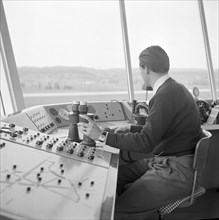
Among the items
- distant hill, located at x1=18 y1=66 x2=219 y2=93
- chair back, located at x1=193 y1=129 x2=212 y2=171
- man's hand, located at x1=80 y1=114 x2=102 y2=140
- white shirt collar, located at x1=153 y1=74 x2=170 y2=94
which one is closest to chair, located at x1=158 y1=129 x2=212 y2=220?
chair back, located at x1=193 y1=129 x2=212 y2=171

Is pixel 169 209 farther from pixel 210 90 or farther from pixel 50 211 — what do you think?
pixel 210 90

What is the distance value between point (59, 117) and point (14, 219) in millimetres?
1622

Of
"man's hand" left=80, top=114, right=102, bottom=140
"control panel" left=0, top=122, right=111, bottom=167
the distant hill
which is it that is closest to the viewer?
"control panel" left=0, top=122, right=111, bottom=167

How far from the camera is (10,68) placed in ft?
9.46

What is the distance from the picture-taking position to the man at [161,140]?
4.71 feet

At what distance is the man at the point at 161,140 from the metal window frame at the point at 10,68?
1663mm

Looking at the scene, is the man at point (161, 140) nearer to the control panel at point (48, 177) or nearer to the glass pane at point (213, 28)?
the control panel at point (48, 177)

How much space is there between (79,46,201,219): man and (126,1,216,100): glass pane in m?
2.02

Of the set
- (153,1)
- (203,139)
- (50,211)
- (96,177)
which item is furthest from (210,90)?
(50,211)

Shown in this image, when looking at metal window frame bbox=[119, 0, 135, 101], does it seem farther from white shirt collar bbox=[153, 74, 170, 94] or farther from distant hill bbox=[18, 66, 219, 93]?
white shirt collar bbox=[153, 74, 170, 94]

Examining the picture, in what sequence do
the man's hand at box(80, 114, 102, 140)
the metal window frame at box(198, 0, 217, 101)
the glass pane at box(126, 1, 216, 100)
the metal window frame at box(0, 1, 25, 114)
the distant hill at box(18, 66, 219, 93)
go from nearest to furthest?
the man's hand at box(80, 114, 102, 140)
the metal window frame at box(0, 1, 25, 114)
the distant hill at box(18, 66, 219, 93)
the glass pane at box(126, 1, 216, 100)
the metal window frame at box(198, 0, 217, 101)

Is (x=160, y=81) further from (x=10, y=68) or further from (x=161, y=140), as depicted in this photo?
(x=10, y=68)

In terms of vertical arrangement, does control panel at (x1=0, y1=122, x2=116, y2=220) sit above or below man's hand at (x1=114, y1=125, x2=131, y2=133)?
above

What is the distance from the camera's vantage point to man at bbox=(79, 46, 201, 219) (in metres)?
1.44
